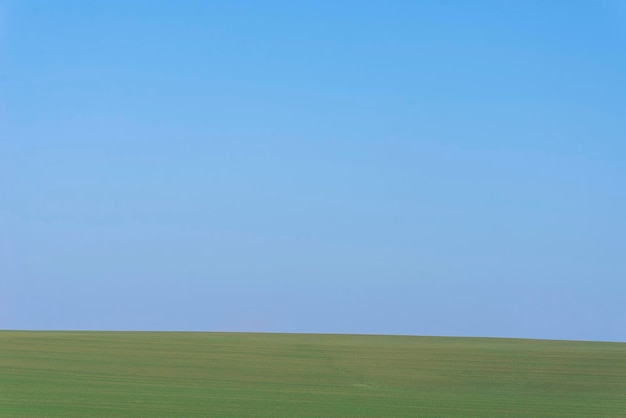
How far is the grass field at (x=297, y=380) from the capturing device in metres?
24.4

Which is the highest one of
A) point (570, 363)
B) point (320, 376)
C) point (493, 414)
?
point (570, 363)

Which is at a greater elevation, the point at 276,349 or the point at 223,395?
the point at 276,349

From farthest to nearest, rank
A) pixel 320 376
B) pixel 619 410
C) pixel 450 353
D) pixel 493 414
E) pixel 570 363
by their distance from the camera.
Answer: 1. pixel 450 353
2. pixel 570 363
3. pixel 320 376
4. pixel 619 410
5. pixel 493 414

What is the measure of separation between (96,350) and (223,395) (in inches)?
589

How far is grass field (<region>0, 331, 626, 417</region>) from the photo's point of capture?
80.1 ft

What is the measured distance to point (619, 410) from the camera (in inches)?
1046

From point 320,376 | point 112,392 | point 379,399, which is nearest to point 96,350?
point 320,376

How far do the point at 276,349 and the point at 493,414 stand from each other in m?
21.1

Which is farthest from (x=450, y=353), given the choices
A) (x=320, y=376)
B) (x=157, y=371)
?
(x=157, y=371)

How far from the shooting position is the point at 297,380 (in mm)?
32031

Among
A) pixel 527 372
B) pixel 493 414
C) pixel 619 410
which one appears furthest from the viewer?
pixel 527 372

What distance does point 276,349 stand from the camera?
44.7 m

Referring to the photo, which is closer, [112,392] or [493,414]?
[493,414]

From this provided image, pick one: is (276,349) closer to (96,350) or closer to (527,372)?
(96,350)
